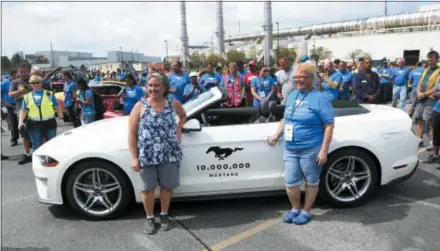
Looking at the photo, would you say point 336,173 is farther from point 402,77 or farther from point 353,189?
point 402,77

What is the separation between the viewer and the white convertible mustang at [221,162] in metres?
3.92

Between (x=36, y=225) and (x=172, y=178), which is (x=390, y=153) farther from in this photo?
(x=36, y=225)

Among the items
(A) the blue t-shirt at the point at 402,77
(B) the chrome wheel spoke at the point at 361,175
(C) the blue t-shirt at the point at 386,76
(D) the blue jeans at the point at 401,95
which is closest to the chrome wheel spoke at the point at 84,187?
(B) the chrome wheel spoke at the point at 361,175

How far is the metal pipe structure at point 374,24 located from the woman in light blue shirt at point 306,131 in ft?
256

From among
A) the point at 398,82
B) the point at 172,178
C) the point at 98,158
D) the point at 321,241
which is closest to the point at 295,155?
the point at 321,241

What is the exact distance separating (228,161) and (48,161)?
1.82 meters

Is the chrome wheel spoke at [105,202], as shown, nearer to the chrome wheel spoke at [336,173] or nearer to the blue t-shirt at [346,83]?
the chrome wheel spoke at [336,173]

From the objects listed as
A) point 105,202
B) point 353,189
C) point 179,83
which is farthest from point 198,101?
point 179,83

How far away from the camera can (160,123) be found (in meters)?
3.57

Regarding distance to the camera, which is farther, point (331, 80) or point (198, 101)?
point (331, 80)

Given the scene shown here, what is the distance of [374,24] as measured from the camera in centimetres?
8238

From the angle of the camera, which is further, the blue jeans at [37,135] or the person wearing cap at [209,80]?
the person wearing cap at [209,80]

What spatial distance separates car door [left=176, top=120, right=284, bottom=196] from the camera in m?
3.98

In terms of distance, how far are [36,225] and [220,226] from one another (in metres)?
1.93
